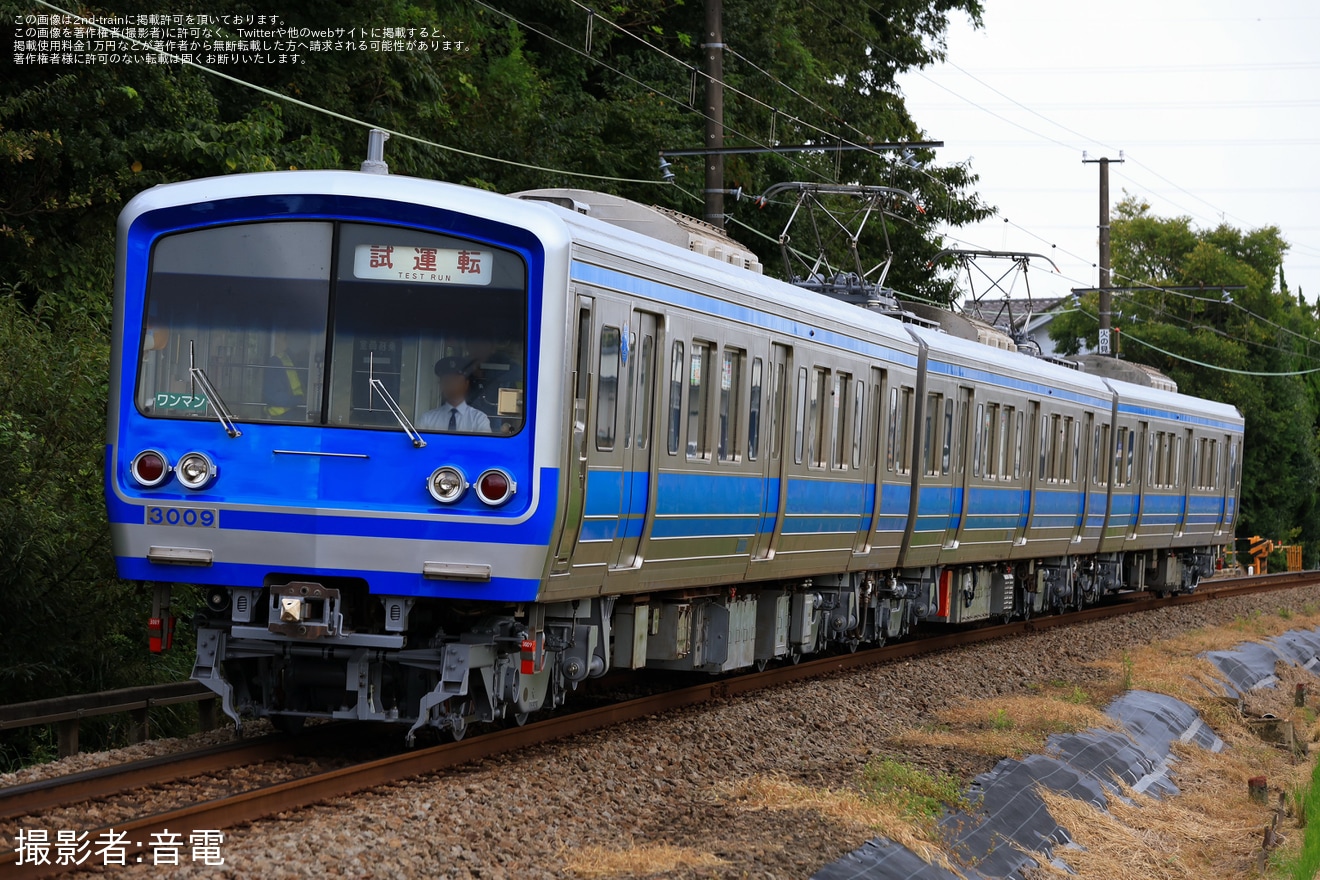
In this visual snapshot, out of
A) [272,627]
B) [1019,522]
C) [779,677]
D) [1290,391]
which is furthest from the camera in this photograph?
[1290,391]

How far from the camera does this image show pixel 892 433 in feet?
51.4

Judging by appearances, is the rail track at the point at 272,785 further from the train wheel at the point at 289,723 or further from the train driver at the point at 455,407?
the train driver at the point at 455,407

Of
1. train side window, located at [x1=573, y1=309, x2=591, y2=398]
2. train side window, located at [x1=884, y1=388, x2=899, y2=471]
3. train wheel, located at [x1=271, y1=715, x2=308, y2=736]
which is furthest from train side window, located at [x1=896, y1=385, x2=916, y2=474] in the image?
train wheel, located at [x1=271, y1=715, x2=308, y2=736]

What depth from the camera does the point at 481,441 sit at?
8.80m

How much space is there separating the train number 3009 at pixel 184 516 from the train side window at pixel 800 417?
543 centimetres

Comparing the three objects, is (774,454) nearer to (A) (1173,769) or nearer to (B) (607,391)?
(B) (607,391)

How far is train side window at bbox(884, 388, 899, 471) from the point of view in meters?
15.5

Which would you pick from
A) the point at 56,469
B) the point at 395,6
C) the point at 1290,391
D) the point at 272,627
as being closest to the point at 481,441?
the point at 272,627

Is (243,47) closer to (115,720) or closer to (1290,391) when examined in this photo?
(115,720)

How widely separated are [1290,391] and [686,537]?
153 feet

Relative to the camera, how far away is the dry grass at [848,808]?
26.2ft

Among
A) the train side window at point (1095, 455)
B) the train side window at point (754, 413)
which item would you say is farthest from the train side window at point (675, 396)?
the train side window at point (1095, 455)

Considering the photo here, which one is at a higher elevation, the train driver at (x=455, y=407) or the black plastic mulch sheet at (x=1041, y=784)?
the train driver at (x=455, y=407)

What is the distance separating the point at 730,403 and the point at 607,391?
2144 mm
